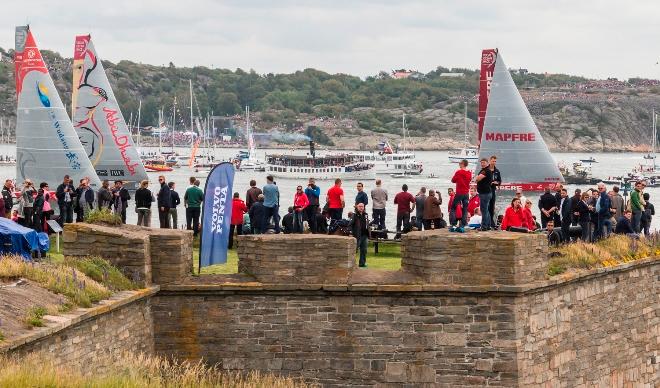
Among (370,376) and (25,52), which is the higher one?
(25,52)

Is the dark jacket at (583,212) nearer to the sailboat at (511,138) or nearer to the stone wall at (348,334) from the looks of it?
the stone wall at (348,334)

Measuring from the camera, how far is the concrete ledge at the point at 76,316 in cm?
1552

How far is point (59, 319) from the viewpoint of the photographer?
55.1ft

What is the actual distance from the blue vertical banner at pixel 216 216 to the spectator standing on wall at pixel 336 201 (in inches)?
179

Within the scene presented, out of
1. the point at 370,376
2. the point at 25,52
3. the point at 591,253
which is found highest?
the point at 25,52

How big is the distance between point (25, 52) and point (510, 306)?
96.5 ft

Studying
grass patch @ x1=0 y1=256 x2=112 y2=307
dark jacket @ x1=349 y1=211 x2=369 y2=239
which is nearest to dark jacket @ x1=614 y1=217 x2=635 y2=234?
dark jacket @ x1=349 y1=211 x2=369 y2=239

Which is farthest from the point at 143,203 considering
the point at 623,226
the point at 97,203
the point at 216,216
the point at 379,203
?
the point at 623,226

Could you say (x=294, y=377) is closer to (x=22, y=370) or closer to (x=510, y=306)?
(x=510, y=306)

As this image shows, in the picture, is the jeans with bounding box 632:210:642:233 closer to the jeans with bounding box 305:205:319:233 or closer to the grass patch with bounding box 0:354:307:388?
the jeans with bounding box 305:205:319:233

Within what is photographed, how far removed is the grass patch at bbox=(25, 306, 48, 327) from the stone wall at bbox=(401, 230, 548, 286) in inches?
221

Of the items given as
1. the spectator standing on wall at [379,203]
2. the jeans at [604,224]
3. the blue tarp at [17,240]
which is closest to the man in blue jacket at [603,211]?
the jeans at [604,224]

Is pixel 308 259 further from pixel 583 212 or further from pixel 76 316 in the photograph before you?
pixel 583 212

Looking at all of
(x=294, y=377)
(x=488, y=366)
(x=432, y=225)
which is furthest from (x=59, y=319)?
(x=432, y=225)
